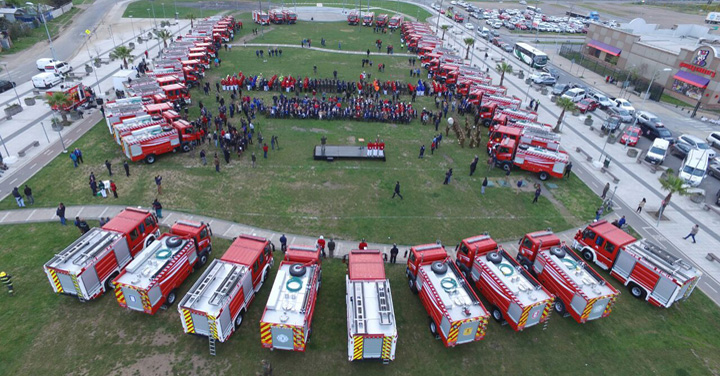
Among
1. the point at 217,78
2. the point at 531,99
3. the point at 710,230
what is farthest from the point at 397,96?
the point at 710,230

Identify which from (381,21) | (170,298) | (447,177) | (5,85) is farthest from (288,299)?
(381,21)

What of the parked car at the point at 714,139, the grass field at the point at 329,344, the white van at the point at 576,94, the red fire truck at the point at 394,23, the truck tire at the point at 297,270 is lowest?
the grass field at the point at 329,344

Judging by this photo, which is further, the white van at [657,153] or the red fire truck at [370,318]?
the white van at [657,153]

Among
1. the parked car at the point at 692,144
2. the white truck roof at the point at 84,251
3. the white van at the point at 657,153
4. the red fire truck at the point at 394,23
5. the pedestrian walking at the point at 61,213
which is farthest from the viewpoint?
the red fire truck at the point at 394,23

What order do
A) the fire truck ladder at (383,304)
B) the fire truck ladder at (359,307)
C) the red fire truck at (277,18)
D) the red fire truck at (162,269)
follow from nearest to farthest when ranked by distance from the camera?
the fire truck ladder at (359,307) < the fire truck ladder at (383,304) < the red fire truck at (162,269) < the red fire truck at (277,18)

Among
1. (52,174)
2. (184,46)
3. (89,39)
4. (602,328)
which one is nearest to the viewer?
(602,328)

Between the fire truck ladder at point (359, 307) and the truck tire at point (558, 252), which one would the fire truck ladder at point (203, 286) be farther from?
the truck tire at point (558, 252)

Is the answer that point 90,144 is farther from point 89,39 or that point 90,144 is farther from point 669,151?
point 669,151

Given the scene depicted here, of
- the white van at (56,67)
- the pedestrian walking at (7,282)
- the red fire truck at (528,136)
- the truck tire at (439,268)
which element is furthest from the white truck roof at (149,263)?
A: the white van at (56,67)
